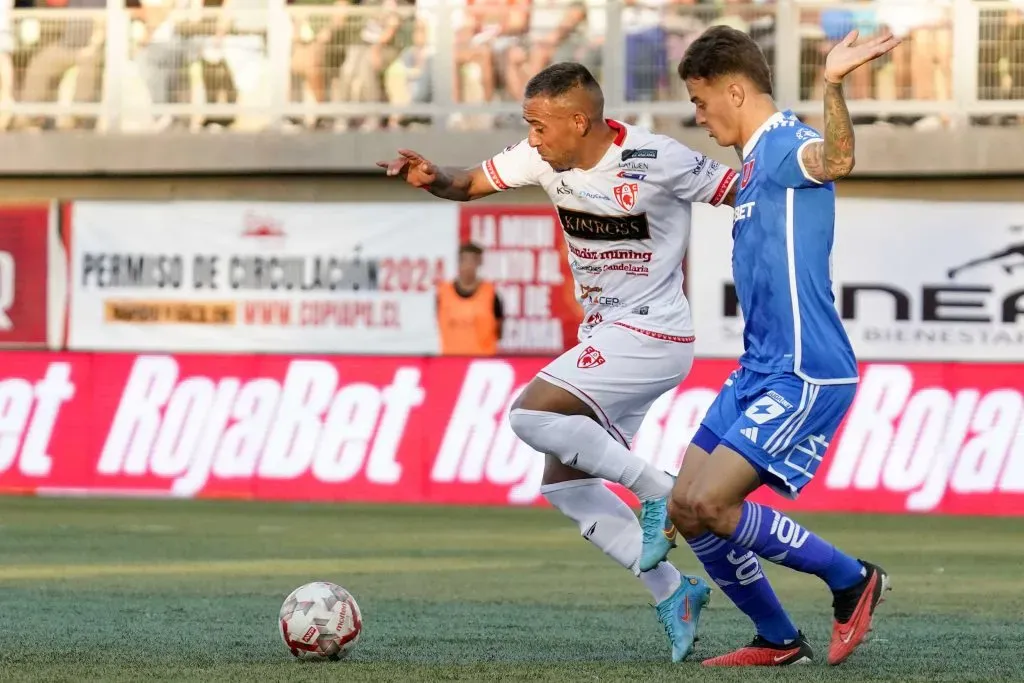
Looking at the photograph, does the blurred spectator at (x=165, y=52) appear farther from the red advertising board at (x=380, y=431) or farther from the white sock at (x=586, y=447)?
the white sock at (x=586, y=447)

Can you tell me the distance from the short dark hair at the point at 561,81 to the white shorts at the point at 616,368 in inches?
37.2

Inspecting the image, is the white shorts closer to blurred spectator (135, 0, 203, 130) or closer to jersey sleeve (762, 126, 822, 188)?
jersey sleeve (762, 126, 822, 188)

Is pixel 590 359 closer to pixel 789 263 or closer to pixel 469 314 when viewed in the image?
pixel 789 263

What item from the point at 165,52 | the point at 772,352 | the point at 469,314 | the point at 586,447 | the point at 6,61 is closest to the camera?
the point at 772,352

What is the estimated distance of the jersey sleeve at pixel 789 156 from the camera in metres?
6.42

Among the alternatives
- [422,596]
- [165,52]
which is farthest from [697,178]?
[165,52]

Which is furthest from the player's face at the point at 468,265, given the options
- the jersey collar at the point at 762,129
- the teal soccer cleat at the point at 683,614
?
the jersey collar at the point at 762,129

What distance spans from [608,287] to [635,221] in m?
0.31

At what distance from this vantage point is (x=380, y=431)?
16.8m

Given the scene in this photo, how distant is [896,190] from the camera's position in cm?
2122

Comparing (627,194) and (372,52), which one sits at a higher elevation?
(372,52)

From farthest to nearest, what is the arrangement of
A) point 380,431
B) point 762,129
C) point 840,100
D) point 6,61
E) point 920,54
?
point 6,61
point 920,54
point 380,431
point 762,129
point 840,100

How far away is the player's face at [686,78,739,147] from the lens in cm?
671

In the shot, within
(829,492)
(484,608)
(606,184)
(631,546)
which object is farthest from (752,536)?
(829,492)
